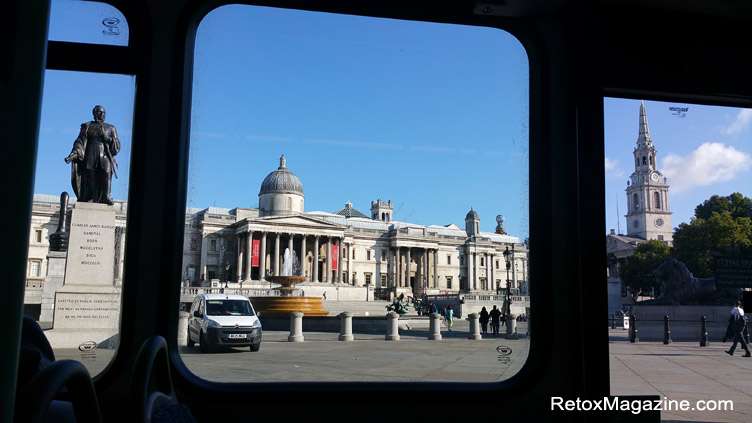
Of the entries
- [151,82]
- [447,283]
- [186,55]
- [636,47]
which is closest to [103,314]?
[151,82]

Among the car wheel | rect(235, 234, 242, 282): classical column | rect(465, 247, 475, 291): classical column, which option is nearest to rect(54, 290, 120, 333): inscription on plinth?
the car wheel

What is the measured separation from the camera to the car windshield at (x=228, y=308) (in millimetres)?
8042

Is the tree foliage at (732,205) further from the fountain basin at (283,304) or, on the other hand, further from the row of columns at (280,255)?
the row of columns at (280,255)

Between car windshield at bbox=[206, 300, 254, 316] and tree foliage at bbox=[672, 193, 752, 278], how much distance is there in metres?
5.98

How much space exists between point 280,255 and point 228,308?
165 ft

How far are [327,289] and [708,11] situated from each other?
53.6 m

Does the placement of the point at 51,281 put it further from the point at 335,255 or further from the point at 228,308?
the point at 335,255

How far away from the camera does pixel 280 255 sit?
2285 inches

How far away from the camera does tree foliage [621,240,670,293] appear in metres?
7.54

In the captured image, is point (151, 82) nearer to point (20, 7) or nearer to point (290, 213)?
point (20, 7)

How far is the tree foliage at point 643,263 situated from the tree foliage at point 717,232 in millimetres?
577

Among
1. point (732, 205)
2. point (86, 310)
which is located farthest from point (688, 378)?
point (86, 310)

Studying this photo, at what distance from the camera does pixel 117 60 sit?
352 cm

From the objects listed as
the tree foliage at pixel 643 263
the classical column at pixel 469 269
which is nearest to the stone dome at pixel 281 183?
the classical column at pixel 469 269
